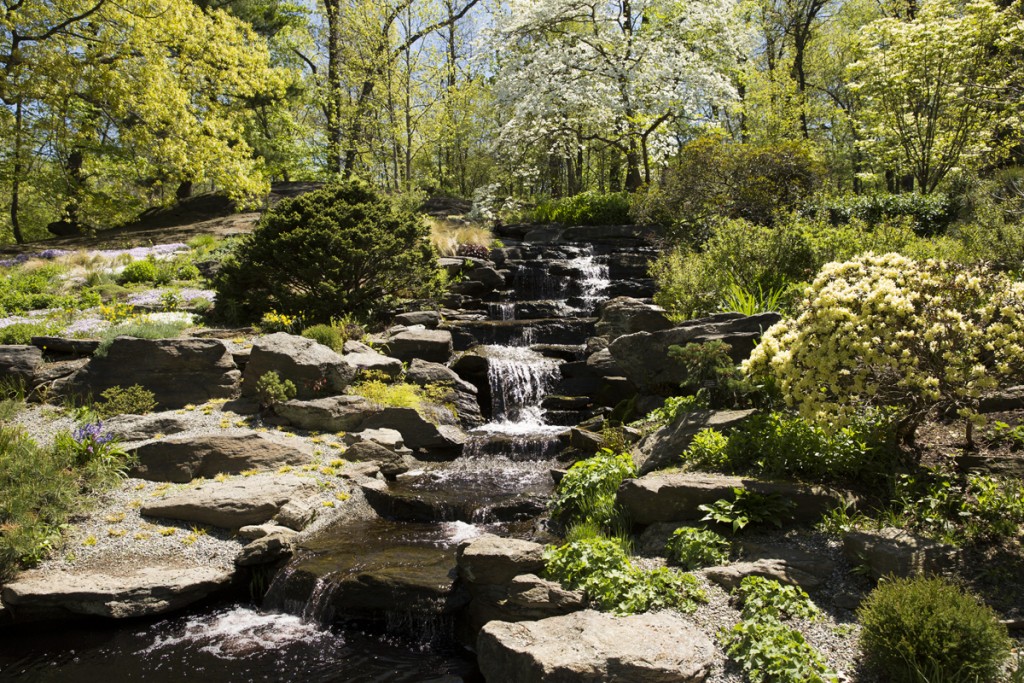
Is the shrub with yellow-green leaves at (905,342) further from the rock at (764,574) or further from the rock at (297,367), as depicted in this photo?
the rock at (297,367)

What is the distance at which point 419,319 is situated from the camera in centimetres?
1264

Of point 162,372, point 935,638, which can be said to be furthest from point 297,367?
point 935,638

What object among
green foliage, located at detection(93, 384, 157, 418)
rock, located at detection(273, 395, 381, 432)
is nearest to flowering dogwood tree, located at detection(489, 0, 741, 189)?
rock, located at detection(273, 395, 381, 432)

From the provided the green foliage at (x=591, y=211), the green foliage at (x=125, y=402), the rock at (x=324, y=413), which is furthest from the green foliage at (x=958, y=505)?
the green foliage at (x=591, y=211)

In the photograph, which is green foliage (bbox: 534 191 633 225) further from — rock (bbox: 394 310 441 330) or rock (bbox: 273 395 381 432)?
rock (bbox: 273 395 381 432)

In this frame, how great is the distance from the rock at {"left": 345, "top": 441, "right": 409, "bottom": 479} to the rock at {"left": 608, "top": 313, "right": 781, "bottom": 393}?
326 cm

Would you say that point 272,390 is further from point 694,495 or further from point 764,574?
Result: point 764,574

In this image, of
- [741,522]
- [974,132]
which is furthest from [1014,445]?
[974,132]

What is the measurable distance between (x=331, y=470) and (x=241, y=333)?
4.67 meters

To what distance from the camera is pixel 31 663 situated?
5.14m

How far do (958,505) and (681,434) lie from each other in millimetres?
2336

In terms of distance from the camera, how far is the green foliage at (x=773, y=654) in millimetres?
3658

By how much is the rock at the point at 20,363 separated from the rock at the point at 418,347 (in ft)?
16.3

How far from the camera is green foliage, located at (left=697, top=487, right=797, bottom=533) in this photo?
5141 millimetres
